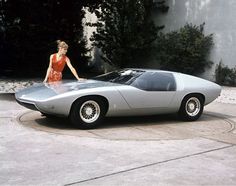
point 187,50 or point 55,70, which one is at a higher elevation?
point 187,50

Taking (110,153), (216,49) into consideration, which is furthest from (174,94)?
(216,49)

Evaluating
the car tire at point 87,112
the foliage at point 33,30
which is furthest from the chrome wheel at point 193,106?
the foliage at point 33,30

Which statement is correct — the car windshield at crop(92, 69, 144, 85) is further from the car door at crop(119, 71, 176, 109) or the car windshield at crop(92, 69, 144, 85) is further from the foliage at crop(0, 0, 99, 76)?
the foliage at crop(0, 0, 99, 76)

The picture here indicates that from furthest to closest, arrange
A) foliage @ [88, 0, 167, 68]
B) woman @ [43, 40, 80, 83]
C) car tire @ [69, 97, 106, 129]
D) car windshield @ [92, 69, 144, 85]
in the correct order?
1. foliage @ [88, 0, 167, 68]
2. woman @ [43, 40, 80, 83]
3. car windshield @ [92, 69, 144, 85]
4. car tire @ [69, 97, 106, 129]

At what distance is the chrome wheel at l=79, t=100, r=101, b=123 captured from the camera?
777 cm

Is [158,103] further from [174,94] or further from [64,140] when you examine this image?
[64,140]

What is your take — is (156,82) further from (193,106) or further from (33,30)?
(33,30)

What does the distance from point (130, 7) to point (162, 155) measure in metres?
13.0

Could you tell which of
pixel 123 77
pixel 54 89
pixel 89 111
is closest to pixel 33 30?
pixel 123 77

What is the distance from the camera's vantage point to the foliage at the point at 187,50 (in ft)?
58.6

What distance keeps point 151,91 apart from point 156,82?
0.31 metres

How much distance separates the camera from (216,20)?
18.0 m

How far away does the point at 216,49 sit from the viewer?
18094 millimetres

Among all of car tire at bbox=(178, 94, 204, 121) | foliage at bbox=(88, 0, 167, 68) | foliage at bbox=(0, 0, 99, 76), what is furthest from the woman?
foliage at bbox=(88, 0, 167, 68)
